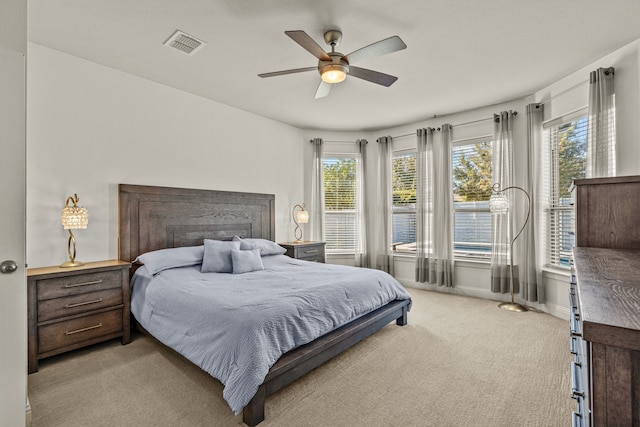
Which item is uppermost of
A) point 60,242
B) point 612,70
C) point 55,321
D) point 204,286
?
point 612,70

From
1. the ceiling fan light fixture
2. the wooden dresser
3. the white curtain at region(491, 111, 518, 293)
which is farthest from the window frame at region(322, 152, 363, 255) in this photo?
the wooden dresser

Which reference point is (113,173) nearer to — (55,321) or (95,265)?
(95,265)

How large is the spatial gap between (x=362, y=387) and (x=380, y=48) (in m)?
2.50

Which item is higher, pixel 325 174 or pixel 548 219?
pixel 325 174

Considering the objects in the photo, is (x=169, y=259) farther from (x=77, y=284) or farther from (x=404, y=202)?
(x=404, y=202)

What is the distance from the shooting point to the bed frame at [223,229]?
2092 mm

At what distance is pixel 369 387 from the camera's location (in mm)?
2236

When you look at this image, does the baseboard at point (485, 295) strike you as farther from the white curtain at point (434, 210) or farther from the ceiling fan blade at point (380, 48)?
the ceiling fan blade at point (380, 48)

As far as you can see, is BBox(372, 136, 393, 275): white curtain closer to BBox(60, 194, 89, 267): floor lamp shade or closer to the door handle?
BBox(60, 194, 89, 267): floor lamp shade

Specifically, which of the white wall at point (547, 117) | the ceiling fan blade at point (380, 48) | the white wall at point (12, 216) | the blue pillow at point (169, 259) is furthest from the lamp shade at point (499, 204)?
the white wall at point (12, 216)

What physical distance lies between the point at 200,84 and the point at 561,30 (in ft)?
11.8

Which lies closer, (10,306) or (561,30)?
(10,306)

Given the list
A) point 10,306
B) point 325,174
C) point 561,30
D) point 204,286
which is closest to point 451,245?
point 325,174

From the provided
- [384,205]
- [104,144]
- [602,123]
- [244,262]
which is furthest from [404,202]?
[104,144]
